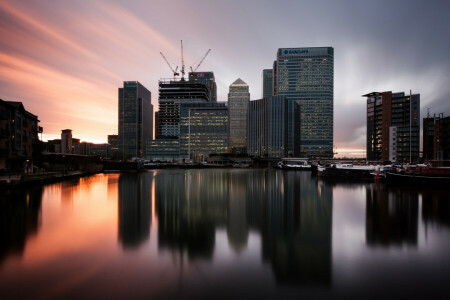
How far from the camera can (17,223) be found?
17.8 meters

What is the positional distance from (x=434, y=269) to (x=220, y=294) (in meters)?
9.77

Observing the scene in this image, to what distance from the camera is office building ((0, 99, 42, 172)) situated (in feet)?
151

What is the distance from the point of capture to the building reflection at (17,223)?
42.6 feet

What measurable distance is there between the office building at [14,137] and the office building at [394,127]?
124m

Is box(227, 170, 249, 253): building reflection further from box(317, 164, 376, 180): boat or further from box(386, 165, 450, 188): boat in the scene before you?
box(317, 164, 376, 180): boat

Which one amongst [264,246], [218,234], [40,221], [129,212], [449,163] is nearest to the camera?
[264,246]

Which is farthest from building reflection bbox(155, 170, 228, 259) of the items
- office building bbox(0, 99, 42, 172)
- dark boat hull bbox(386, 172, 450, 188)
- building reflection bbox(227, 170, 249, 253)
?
dark boat hull bbox(386, 172, 450, 188)

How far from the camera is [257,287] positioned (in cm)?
905

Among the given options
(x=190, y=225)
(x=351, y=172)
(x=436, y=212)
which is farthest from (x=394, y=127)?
(x=190, y=225)

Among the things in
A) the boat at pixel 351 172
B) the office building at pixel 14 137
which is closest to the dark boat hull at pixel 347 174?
the boat at pixel 351 172

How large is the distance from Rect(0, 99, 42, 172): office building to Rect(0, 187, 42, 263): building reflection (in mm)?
25454

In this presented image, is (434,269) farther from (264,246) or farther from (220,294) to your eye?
(220,294)

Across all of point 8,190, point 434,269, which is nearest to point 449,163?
point 434,269

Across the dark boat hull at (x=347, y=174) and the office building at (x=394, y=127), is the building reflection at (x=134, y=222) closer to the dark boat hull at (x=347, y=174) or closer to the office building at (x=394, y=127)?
the dark boat hull at (x=347, y=174)
